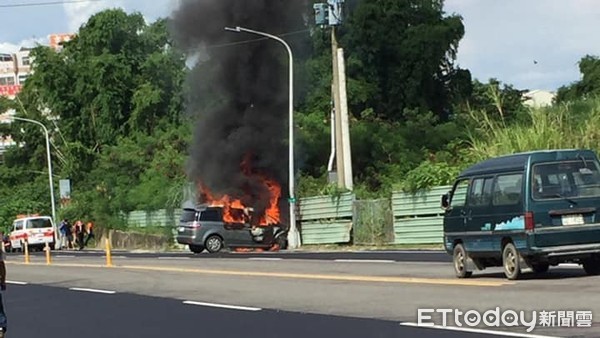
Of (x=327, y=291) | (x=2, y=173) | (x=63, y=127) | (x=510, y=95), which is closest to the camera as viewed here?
(x=327, y=291)

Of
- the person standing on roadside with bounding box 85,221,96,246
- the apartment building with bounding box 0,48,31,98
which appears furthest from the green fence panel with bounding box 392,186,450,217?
the apartment building with bounding box 0,48,31,98

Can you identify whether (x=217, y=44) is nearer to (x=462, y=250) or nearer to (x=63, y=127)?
(x=462, y=250)

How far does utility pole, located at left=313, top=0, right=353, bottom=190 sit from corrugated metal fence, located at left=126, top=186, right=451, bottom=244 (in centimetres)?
108

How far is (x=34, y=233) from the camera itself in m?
57.8

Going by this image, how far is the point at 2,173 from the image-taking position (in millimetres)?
88000

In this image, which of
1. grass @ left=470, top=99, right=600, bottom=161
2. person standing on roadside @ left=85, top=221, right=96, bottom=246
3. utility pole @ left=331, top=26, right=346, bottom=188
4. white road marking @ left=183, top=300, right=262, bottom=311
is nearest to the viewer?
white road marking @ left=183, top=300, right=262, bottom=311

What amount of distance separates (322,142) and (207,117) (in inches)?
338

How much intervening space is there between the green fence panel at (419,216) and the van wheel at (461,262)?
1445cm

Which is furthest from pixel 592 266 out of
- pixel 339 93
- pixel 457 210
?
pixel 339 93

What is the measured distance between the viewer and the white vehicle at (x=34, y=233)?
2266 inches

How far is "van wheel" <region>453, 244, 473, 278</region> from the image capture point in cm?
1725

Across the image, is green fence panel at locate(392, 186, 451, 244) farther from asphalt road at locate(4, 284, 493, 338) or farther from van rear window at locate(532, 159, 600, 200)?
van rear window at locate(532, 159, 600, 200)

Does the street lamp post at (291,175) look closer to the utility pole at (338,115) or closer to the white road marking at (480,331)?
the utility pole at (338,115)

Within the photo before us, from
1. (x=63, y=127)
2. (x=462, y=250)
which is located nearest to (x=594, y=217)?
(x=462, y=250)
